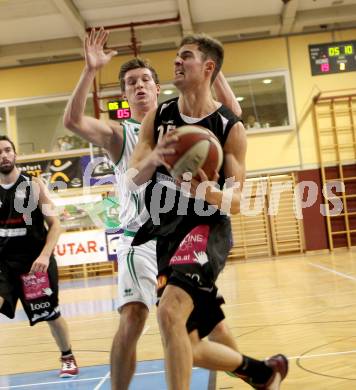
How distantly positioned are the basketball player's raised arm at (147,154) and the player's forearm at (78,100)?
36cm

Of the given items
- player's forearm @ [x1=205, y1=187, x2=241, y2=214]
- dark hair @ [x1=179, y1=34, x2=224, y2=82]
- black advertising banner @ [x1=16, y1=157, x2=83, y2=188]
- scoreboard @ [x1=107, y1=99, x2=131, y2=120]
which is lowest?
player's forearm @ [x1=205, y1=187, x2=241, y2=214]

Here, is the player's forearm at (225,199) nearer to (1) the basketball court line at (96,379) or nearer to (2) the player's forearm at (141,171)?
(2) the player's forearm at (141,171)

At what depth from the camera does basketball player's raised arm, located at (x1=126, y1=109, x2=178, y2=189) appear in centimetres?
265

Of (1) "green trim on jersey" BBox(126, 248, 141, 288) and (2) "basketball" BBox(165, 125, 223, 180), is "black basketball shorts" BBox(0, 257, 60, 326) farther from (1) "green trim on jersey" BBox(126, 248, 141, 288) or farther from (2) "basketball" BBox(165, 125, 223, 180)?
(2) "basketball" BBox(165, 125, 223, 180)

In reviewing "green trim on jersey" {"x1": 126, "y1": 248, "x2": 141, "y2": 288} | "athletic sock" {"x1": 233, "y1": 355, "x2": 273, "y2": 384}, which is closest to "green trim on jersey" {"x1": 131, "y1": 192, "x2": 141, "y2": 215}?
"green trim on jersey" {"x1": 126, "y1": 248, "x2": 141, "y2": 288}

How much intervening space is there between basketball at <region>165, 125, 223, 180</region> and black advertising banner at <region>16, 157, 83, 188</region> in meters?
14.1

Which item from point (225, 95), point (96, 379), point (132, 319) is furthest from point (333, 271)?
point (132, 319)

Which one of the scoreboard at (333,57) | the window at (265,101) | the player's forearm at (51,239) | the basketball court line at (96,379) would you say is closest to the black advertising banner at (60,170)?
the window at (265,101)

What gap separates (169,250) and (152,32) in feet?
45.8

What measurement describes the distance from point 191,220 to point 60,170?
46.5 feet

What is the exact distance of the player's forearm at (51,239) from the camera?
4.90 m

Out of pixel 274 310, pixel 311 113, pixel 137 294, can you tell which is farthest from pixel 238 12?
pixel 137 294

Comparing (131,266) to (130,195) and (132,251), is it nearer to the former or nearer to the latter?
(132,251)

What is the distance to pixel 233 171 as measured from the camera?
299cm
